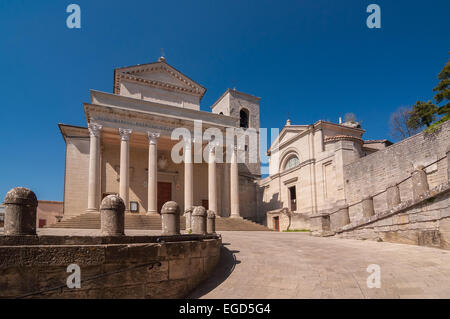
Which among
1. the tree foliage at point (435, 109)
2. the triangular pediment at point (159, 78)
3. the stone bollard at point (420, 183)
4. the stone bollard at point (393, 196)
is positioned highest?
the triangular pediment at point (159, 78)

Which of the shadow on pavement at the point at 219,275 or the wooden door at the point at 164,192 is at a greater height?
the wooden door at the point at 164,192

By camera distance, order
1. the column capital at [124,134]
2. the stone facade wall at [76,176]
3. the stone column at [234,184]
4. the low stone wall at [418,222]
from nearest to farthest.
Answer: the low stone wall at [418,222] < the column capital at [124,134] < the stone facade wall at [76,176] < the stone column at [234,184]

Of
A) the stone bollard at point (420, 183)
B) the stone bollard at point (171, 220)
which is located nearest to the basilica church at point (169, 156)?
the stone bollard at point (420, 183)

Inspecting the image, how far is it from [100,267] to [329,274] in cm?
478

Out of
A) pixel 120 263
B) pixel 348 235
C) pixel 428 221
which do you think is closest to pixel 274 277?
pixel 120 263

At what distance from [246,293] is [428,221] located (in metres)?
6.85

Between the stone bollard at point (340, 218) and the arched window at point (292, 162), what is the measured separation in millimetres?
12960

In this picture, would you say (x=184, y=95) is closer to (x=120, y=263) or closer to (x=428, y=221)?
(x=428, y=221)

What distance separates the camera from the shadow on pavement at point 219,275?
6.21 metres

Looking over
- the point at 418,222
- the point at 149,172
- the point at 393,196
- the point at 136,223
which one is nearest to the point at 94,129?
the point at 149,172

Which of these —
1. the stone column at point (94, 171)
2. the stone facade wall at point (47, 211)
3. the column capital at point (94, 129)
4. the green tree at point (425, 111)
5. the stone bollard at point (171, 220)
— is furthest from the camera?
the stone facade wall at point (47, 211)

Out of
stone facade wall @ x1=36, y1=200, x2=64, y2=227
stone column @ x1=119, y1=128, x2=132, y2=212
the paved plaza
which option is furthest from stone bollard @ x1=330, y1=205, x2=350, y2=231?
stone facade wall @ x1=36, y1=200, x2=64, y2=227

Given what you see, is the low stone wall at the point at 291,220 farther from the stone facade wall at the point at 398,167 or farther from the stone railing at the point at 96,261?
the stone railing at the point at 96,261

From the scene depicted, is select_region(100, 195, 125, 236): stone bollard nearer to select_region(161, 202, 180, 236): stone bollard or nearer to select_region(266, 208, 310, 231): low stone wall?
select_region(161, 202, 180, 236): stone bollard
